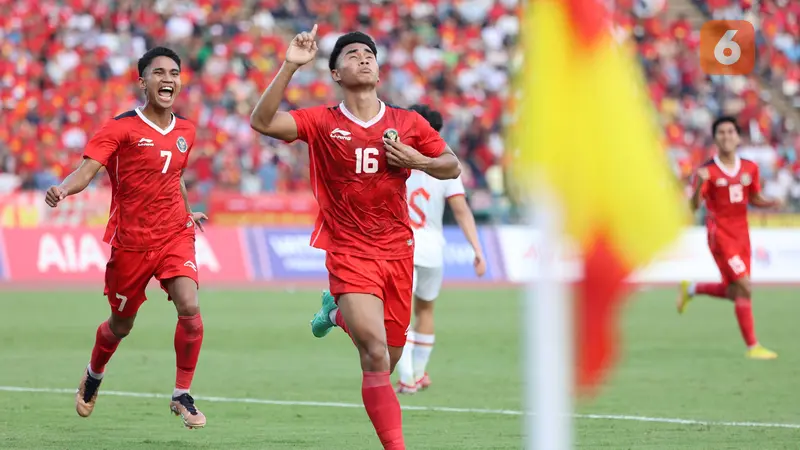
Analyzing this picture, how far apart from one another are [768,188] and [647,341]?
14.2 meters

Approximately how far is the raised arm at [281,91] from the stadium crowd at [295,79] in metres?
20.0

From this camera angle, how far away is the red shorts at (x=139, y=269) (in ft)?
32.6

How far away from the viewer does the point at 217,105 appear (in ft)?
104

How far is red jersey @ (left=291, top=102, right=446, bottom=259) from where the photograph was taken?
7.98 meters

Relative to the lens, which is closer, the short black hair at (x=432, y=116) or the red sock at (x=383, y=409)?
the red sock at (x=383, y=409)

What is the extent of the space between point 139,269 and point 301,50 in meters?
3.19

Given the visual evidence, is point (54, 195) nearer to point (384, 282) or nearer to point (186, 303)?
point (186, 303)

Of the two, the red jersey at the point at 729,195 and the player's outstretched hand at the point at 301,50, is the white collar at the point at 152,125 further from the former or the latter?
the red jersey at the point at 729,195

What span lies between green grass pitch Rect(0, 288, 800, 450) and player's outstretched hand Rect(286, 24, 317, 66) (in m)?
2.48

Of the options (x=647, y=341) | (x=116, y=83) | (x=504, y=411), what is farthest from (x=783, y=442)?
(x=116, y=83)

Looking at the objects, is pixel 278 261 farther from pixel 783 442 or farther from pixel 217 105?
pixel 783 442

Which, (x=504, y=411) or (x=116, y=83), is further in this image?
(x=116, y=83)

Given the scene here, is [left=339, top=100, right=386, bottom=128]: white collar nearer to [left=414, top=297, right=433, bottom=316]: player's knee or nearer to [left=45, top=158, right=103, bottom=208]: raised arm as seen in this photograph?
[left=45, top=158, right=103, bottom=208]: raised arm

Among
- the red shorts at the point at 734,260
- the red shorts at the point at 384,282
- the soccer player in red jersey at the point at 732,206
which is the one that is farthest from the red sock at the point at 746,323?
the red shorts at the point at 384,282
